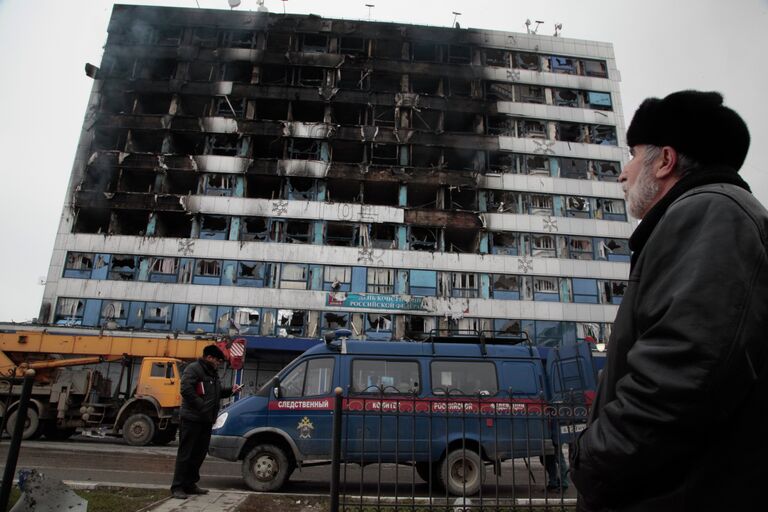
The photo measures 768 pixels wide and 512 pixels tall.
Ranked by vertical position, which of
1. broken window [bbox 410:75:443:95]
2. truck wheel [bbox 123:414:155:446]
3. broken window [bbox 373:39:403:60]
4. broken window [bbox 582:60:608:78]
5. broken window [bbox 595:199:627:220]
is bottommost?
truck wheel [bbox 123:414:155:446]

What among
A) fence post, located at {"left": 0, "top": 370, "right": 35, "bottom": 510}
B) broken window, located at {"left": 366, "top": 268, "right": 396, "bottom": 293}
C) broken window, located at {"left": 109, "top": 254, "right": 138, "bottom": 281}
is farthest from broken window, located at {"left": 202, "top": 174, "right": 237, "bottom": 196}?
fence post, located at {"left": 0, "top": 370, "right": 35, "bottom": 510}

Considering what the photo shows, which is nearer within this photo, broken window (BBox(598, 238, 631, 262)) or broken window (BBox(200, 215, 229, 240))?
broken window (BBox(200, 215, 229, 240))

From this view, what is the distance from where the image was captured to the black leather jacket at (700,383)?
116 centimetres

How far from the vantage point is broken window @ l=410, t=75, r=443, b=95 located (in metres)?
37.8

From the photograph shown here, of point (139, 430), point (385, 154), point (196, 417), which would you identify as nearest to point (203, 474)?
point (196, 417)

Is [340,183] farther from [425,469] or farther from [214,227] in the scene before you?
[425,469]

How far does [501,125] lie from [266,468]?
3354cm

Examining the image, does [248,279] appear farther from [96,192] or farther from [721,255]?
[721,255]

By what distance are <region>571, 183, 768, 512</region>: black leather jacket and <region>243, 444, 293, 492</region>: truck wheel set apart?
7.58m

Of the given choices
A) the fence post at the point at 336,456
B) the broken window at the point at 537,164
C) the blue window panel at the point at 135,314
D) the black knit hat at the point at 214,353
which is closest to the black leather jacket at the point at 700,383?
the fence post at the point at 336,456

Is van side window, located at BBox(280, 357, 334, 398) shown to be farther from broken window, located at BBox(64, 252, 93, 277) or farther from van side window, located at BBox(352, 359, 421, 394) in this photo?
broken window, located at BBox(64, 252, 93, 277)

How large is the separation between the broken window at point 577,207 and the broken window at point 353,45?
Answer: 63.8ft

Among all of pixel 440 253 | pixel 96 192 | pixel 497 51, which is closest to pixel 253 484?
pixel 440 253

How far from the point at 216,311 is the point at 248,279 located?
106 inches
